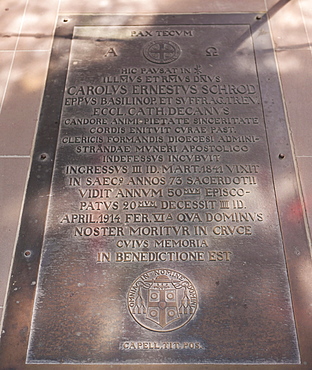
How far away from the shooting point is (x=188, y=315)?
283 cm

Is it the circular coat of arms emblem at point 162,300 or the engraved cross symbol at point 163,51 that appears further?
the engraved cross symbol at point 163,51

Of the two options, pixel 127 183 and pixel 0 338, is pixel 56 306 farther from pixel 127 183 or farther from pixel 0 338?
pixel 127 183

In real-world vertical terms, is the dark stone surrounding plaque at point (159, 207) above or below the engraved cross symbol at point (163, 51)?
below

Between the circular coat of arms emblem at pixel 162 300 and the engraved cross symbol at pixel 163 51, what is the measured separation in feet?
6.96

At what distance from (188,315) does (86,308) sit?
2.44 feet

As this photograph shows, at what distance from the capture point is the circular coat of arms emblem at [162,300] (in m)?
2.82

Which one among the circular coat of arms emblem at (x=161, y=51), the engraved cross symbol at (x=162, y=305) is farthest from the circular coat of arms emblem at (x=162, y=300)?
the circular coat of arms emblem at (x=161, y=51)

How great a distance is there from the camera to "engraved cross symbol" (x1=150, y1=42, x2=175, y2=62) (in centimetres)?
389

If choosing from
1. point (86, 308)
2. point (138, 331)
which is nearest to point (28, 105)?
point (86, 308)

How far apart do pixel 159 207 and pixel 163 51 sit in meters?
1.68

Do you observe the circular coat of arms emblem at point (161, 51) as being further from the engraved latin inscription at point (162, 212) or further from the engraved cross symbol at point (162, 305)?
the engraved cross symbol at point (162, 305)

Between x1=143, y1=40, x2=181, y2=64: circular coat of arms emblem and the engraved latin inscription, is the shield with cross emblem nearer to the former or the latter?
the engraved latin inscription

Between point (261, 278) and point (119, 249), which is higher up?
point (119, 249)

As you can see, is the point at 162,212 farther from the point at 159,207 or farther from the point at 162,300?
the point at 162,300
